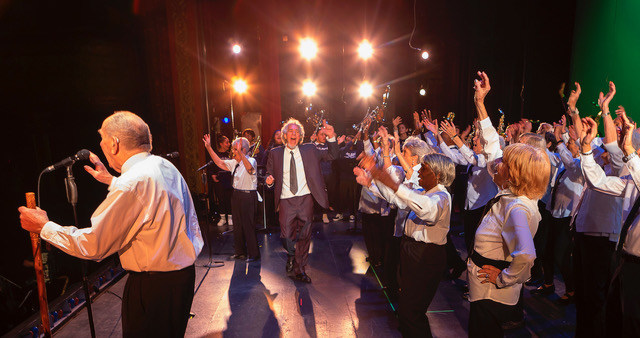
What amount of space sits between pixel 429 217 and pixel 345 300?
80.3 inches

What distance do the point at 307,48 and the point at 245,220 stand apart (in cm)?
667

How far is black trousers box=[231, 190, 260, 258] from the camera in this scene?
197 inches

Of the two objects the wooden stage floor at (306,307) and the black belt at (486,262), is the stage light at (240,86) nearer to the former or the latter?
the wooden stage floor at (306,307)

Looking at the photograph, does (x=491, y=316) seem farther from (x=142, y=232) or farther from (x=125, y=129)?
(x=125, y=129)

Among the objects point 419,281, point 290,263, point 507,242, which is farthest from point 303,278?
point 507,242

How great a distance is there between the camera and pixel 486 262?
1998 mm

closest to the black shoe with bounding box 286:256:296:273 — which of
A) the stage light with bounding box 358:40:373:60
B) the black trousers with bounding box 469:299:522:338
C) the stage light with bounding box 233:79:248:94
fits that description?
the black trousers with bounding box 469:299:522:338

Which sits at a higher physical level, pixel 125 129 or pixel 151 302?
pixel 125 129

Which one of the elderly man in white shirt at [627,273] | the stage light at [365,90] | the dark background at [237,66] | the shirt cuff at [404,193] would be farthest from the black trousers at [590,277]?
the stage light at [365,90]

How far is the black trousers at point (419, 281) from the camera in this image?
A: 247 centimetres

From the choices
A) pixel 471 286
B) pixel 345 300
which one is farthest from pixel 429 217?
pixel 345 300

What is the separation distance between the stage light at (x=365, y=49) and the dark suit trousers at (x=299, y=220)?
744cm

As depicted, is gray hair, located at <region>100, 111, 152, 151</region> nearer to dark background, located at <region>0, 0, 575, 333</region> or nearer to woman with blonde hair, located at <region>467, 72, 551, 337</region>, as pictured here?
woman with blonde hair, located at <region>467, 72, 551, 337</region>

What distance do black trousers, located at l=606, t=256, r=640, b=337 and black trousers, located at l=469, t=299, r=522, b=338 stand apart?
64cm
